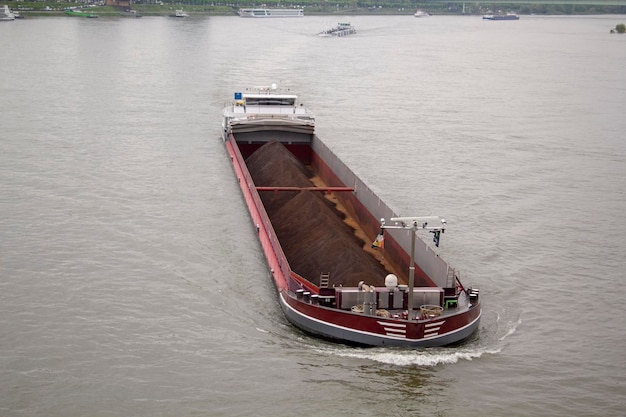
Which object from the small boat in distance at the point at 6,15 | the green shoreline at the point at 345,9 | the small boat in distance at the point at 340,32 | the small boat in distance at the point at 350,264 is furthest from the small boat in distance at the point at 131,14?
the small boat in distance at the point at 350,264

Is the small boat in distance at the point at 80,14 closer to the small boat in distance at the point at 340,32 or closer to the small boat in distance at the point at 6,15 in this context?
the small boat in distance at the point at 6,15

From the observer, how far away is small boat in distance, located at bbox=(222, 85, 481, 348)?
14.5 m

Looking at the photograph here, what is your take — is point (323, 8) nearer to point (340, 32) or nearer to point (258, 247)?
point (340, 32)

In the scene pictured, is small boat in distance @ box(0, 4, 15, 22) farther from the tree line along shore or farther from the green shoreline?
the tree line along shore

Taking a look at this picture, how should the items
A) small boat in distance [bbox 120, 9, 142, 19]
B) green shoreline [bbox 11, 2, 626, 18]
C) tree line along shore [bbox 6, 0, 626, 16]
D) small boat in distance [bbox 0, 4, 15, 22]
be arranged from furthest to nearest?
1. small boat in distance [bbox 120, 9, 142, 19]
2. tree line along shore [bbox 6, 0, 626, 16]
3. green shoreline [bbox 11, 2, 626, 18]
4. small boat in distance [bbox 0, 4, 15, 22]

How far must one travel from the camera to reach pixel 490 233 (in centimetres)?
2234

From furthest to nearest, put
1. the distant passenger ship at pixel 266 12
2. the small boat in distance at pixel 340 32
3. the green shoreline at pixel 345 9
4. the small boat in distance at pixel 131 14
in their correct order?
the distant passenger ship at pixel 266 12
the small boat in distance at pixel 131 14
the green shoreline at pixel 345 9
the small boat in distance at pixel 340 32

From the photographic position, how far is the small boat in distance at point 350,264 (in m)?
14.5

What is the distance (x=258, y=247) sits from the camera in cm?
2044

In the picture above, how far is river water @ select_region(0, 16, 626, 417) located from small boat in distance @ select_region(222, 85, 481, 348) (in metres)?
0.44

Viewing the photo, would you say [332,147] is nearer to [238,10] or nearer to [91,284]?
[91,284]

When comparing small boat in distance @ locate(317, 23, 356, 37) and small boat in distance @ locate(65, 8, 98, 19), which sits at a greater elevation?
small boat in distance @ locate(65, 8, 98, 19)

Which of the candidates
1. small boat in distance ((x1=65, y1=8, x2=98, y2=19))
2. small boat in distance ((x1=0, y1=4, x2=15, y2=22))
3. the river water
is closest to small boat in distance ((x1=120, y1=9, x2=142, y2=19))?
small boat in distance ((x1=65, y1=8, x2=98, y2=19))

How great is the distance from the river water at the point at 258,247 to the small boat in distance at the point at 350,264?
44 centimetres
